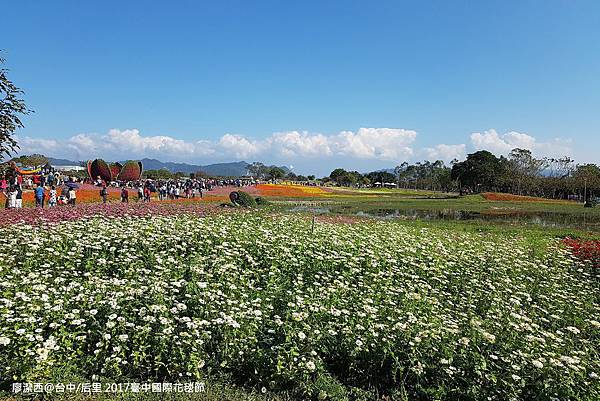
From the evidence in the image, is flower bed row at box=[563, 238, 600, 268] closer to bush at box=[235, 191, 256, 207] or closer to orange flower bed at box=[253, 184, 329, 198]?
bush at box=[235, 191, 256, 207]

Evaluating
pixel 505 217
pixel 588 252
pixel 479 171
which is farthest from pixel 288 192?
pixel 479 171

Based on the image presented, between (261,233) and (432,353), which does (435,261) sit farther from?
(432,353)

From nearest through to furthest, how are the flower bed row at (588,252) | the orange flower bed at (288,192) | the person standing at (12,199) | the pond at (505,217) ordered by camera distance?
the flower bed row at (588,252)
the person standing at (12,199)
the pond at (505,217)
the orange flower bed at (288,192)


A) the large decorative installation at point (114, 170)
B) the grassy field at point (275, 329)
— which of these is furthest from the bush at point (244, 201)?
the large decorative installation at point (114, 170)

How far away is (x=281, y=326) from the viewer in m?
5.18

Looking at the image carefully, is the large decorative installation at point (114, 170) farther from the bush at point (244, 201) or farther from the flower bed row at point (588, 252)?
the flower bed row at point (588, 252)

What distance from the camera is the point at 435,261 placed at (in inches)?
376

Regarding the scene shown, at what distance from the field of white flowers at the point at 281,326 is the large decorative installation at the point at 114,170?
5356 centimetres

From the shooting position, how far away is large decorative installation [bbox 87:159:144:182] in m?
57.5

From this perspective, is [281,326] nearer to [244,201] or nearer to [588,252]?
[588,252]

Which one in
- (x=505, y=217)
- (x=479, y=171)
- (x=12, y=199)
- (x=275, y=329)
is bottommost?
(x=275, y=329)

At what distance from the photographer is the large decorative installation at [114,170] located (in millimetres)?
57500

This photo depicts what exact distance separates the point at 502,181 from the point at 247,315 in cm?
7846

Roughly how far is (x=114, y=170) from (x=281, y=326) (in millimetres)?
61486
